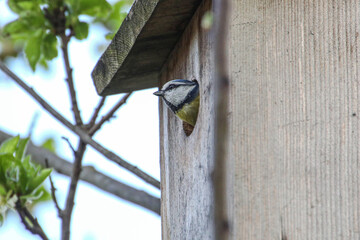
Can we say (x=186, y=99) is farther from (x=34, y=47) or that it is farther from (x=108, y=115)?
(x=34, y=47)

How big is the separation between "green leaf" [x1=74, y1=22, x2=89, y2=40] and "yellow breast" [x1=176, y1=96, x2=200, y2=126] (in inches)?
27.0

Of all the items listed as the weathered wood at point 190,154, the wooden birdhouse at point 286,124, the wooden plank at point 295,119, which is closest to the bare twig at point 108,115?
the weathered wood at point 190,154

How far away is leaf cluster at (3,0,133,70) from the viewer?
2.35 meters

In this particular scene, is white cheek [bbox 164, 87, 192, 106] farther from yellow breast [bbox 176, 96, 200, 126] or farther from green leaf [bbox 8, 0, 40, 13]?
green leaf [bbox 8, 0, 40, 13]

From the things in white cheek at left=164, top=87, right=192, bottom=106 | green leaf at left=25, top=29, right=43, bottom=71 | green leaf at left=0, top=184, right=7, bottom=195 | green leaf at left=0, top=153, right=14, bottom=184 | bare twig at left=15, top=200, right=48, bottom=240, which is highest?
green leaf at left=25, top=29, right=43, bottom=71

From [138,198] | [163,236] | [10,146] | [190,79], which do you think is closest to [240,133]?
[190,79]

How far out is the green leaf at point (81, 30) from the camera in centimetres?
237

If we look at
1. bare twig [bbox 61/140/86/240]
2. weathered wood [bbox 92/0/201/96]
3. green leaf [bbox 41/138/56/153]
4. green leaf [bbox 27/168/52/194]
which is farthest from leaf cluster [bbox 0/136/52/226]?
green leaf [bbox 41/138/56/153]

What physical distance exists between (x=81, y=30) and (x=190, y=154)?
2.91ft

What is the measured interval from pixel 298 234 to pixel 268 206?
3.6 inches

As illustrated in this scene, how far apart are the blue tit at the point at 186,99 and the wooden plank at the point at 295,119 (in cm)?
39

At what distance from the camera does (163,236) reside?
201cm

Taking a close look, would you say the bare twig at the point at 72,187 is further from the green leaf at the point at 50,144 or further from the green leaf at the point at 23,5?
the green leaf at the point at 50,144

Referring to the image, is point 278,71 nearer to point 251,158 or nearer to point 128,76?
point 251,158
